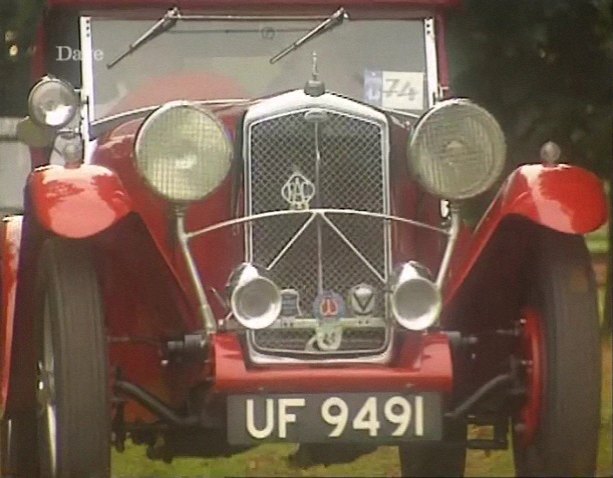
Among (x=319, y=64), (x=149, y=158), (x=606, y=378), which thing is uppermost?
(x=319, y=64)

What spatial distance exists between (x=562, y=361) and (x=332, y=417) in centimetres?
77

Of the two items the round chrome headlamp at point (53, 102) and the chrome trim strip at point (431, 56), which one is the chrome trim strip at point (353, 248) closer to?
the round chrome headlamp at point (53, 102)

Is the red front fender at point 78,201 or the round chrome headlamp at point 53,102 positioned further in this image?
the round chrome headlamp at point 53,102

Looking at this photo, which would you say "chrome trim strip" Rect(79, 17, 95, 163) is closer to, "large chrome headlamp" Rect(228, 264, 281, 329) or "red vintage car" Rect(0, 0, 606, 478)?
"red vintage car" Rect(0, 0, 606, 478)

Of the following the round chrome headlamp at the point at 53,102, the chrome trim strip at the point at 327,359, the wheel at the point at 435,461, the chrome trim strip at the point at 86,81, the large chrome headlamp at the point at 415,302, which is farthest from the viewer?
the wheel at the point at 435,461

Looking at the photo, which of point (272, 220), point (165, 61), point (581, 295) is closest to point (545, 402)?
→ point (581, 295)

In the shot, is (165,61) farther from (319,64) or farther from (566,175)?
(566,175)

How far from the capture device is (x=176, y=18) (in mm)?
6430

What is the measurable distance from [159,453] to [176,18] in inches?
65.9

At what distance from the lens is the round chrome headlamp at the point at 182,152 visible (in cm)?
527

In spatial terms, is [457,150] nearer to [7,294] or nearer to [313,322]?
[313,322]

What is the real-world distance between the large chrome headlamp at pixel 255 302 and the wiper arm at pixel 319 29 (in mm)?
1530

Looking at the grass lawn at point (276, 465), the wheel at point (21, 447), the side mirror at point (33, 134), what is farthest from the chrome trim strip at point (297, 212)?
the grass lawn at point (276, 465)

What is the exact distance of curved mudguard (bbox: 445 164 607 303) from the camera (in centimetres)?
529
